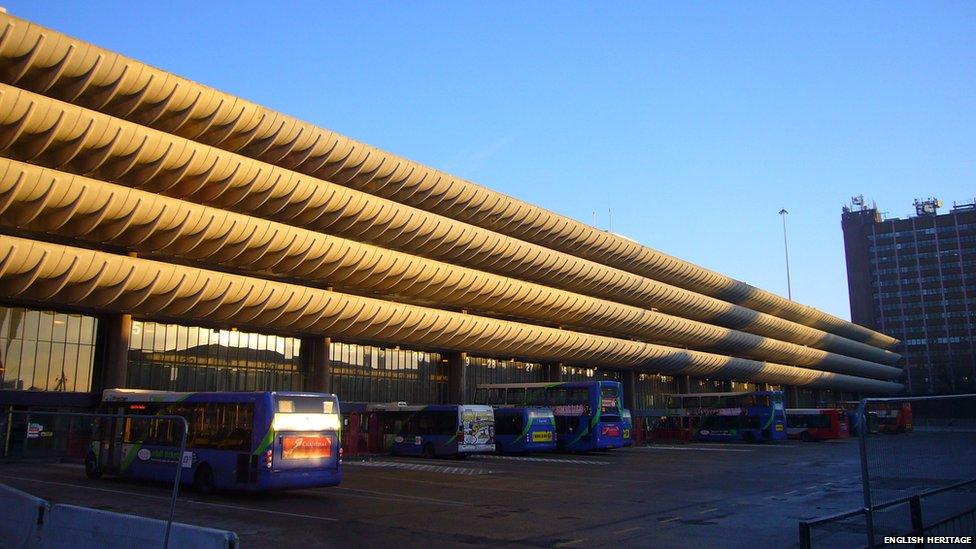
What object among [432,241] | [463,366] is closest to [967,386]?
[463,366]

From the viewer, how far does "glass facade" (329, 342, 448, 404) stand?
184 feet

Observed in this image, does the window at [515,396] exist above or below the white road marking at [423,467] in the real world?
above

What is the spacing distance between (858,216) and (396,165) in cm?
15932

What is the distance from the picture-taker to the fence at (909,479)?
11.6 m

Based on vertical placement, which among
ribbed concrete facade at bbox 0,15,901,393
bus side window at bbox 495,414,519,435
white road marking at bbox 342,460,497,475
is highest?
ribbed concrete facade at bbox 0,15,901,393

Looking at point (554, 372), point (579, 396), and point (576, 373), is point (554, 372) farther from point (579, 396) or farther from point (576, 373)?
point (579, 396)

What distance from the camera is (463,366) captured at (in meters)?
63.5

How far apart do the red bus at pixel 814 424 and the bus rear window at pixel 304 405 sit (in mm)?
53000

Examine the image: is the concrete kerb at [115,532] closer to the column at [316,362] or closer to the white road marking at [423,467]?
the white road marking at [423,467]

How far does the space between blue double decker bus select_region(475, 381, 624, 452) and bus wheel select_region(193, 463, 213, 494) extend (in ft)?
80.7

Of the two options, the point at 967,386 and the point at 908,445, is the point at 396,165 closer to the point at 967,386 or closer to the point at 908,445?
the point at 908,445

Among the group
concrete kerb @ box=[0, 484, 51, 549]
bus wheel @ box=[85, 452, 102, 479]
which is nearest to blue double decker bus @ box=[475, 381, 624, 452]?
bus wheel @ box=[85, 452, 102, 479]

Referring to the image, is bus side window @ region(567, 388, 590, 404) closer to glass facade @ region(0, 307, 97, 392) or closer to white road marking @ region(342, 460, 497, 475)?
white road marking @ region(342, 460, 497, 475)

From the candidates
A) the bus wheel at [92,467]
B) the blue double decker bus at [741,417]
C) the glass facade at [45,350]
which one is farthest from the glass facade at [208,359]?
the blue double decker bus at [741,417]
